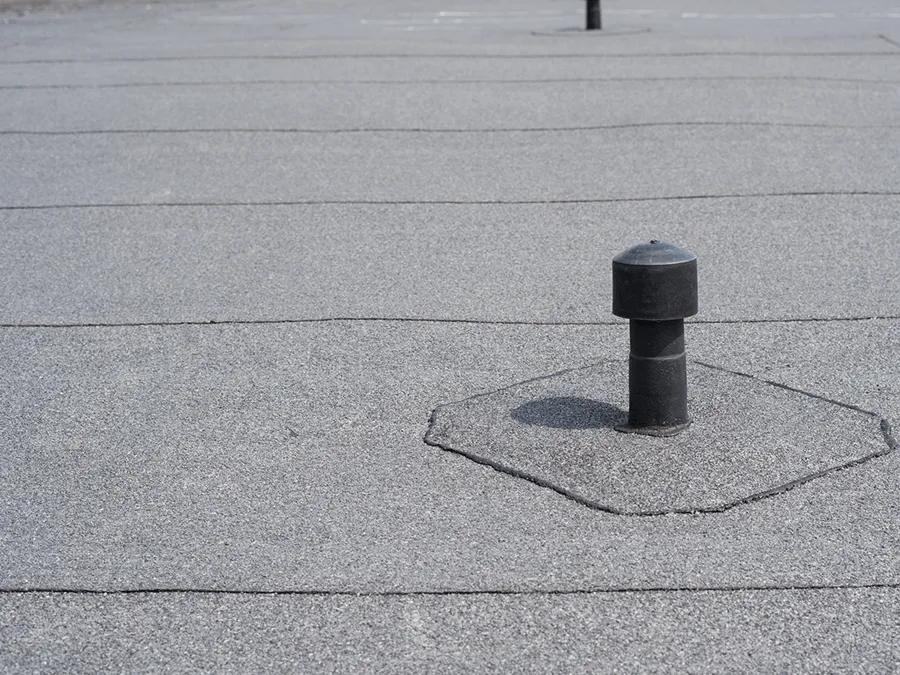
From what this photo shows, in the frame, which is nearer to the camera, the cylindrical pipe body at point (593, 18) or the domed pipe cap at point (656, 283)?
the domed pipe cap at point (656, 283)

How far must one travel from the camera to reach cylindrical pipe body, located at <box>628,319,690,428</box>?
5402 mm

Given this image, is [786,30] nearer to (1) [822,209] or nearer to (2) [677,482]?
(1) [822,209]

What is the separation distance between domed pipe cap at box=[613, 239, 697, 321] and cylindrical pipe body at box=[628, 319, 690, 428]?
0.13 metres

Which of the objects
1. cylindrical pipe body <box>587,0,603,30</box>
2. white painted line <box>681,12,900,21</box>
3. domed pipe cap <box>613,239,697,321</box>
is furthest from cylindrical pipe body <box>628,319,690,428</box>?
white painted line <box>681,12,900,21</box>

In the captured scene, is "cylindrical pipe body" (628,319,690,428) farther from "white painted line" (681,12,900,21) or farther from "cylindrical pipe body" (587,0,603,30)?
"white painted line" (681,12,900,21)

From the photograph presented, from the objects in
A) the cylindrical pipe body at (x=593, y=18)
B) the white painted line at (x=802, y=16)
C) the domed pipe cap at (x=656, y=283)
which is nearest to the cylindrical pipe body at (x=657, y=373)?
the domed pipe cap at (x=656, y=283)

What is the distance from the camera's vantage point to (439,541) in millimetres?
4742

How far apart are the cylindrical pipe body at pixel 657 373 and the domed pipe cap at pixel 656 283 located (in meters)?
0.13

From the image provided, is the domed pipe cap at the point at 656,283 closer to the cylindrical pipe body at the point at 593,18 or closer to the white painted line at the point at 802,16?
the cylindrical pipe body at the point at 593,18

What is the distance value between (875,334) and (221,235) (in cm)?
464

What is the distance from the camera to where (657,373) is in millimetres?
5445

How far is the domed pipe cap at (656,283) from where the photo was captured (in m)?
5.19

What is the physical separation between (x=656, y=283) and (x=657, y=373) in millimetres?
464

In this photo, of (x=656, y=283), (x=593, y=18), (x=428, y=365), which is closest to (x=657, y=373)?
(x=656, y=283)
